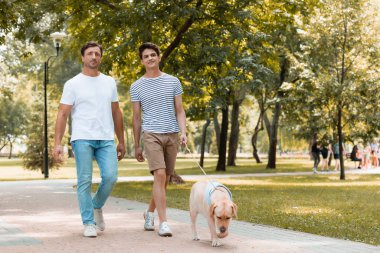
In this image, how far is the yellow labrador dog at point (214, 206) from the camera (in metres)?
6.40

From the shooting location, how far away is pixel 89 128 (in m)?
7.47

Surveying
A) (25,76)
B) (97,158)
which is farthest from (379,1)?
(25,76)

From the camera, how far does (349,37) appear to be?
74.1ft

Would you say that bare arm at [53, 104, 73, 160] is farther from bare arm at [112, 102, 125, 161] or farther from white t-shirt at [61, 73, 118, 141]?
bare arm at [112, 102, 125, 161]

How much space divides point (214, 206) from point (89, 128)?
1957 mm

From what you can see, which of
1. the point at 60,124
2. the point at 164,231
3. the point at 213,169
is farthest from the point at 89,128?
the point at 213,169

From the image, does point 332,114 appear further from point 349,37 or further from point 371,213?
point 371,213

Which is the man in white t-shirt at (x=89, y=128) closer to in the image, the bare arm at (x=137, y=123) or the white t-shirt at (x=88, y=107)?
the white t-shirt at (x=88, y=107)

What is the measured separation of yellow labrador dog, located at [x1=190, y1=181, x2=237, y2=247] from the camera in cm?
640

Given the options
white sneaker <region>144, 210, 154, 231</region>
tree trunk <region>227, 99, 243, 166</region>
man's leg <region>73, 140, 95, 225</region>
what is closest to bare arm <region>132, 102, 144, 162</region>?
man's leg <region>73, 140, 95, 225</region>

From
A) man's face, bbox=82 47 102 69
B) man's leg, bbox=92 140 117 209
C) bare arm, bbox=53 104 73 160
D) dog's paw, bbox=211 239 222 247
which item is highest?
man's face, bbox=82 47 102 69

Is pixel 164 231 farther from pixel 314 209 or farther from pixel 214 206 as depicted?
pixel 314 209

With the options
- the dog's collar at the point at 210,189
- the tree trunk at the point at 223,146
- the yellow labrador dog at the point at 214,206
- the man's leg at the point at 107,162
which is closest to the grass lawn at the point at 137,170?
the tree trunk at the point at 223,146

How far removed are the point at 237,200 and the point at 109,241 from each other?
279 inches
